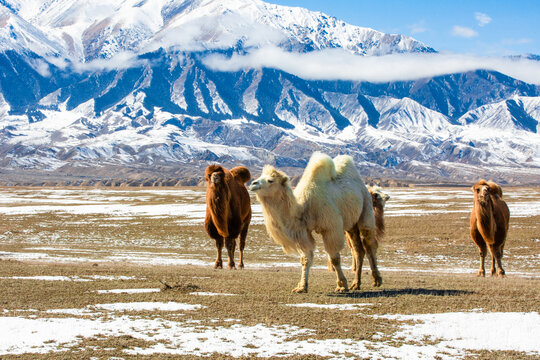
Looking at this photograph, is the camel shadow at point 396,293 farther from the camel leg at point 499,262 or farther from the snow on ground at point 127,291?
the camel leg at point 499,262

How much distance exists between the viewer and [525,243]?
33.2 m

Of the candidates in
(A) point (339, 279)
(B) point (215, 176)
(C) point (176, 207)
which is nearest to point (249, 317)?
(A) point (339, 279)

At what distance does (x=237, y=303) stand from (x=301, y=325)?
2131 millimetres

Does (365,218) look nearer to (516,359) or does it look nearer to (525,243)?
(516,359)

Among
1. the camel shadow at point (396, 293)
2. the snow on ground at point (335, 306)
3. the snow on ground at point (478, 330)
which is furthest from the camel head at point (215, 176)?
the snow on ground at point (478, 330)

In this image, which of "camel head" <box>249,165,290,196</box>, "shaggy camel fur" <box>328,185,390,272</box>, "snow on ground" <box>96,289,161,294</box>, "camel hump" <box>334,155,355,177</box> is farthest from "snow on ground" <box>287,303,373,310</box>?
"shaggy camel fur" <box>328,185,390,272</box>

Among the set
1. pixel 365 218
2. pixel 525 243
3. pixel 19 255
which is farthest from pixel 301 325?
pixel 525 243

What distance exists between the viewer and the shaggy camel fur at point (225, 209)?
1959 centimetres

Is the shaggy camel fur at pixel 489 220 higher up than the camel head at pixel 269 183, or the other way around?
the camel head at pixel 269 183

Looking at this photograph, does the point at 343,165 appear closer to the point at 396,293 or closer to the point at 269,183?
the point at 269,183

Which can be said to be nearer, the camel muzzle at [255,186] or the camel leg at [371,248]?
the camel muzzle at [255,186]

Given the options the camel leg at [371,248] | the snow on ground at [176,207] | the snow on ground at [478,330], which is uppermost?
the camel leg at [371,248]

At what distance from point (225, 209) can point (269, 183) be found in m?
7.62

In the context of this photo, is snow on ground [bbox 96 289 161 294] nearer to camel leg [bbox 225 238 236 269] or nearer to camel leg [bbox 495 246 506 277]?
camel leg [bbox 225 238 236 269]
